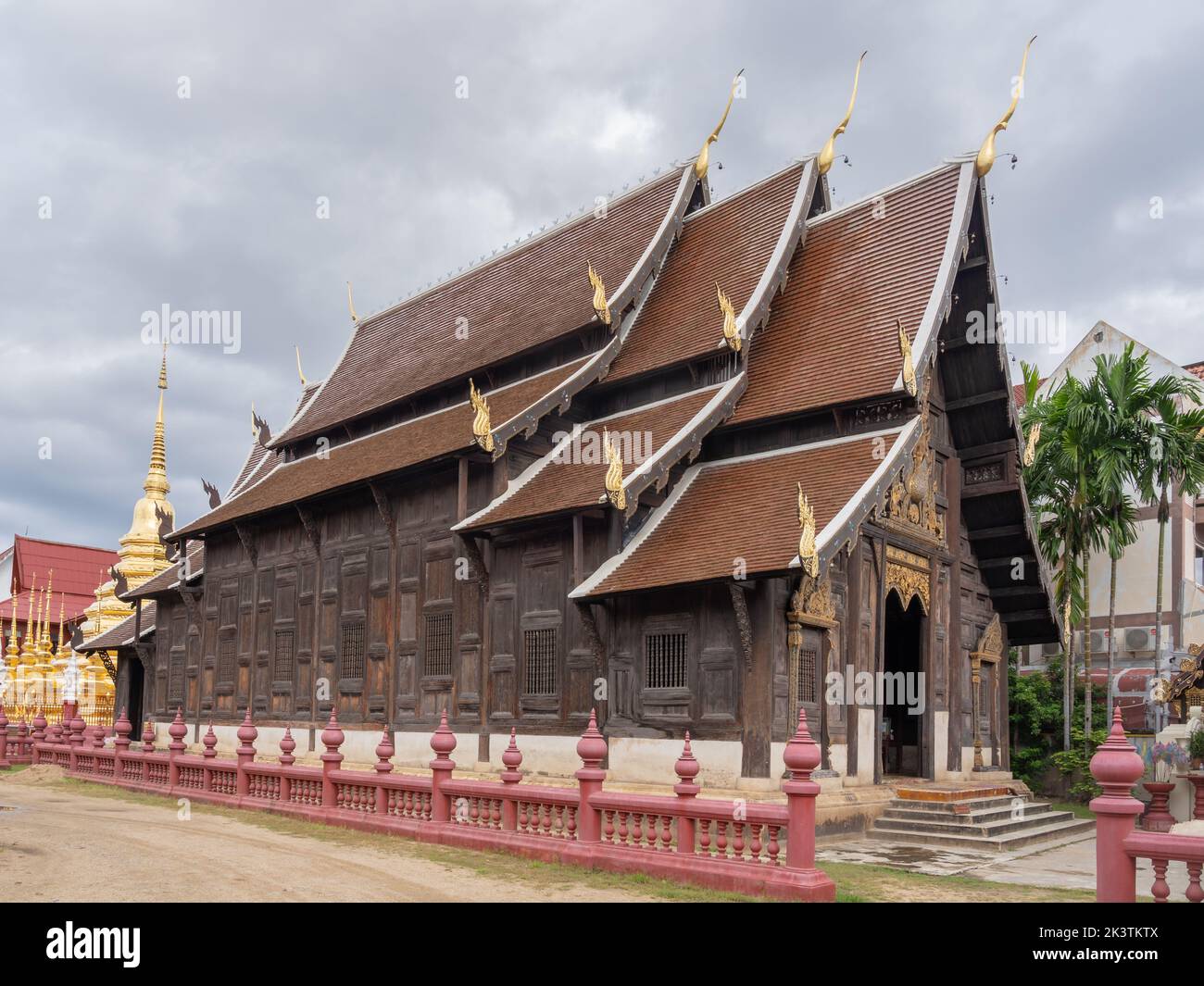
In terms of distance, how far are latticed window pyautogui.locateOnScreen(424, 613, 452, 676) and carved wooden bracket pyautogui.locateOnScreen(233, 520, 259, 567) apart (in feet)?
19.9

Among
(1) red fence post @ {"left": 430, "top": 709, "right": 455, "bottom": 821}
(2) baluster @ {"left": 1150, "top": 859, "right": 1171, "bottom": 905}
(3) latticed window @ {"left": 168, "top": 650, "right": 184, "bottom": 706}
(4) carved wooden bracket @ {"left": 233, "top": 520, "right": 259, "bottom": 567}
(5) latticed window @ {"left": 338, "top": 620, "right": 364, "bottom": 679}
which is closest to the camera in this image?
(2) baluster @ {"left": 1150, "top": 859, "right": 1171, "bottom": 905}

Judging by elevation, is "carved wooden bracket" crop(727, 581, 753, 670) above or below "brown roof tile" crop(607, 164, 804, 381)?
below

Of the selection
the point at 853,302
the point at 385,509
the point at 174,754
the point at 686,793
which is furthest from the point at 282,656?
the point at 686,793

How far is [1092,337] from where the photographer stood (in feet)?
92.0

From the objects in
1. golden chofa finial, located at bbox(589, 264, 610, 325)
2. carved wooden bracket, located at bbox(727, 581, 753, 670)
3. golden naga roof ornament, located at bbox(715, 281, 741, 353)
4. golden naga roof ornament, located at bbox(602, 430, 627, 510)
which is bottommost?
carved wooden bracket, located at bbox(727, 581, 753, 670)

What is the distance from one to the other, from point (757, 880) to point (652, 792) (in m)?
4.25

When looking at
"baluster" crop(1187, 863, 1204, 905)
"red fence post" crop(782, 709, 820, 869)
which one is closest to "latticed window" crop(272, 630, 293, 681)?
"red fence post" crop(782, 709, 820, 869)

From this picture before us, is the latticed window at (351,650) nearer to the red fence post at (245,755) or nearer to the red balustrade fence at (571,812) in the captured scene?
the red balustrade fence at (571,812)

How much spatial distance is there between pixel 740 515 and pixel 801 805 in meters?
5.42

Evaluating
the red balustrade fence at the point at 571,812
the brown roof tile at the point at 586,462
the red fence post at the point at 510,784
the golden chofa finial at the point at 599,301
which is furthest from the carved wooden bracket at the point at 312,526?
the red fence post at the point at 510,784

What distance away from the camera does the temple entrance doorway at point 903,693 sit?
17125mm

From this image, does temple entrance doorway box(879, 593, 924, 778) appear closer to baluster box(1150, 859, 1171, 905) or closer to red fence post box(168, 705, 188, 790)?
baluster box(1150, 859, 1171, 905)

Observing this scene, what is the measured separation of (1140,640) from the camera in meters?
25.1

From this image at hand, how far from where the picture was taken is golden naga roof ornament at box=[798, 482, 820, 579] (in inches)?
467
